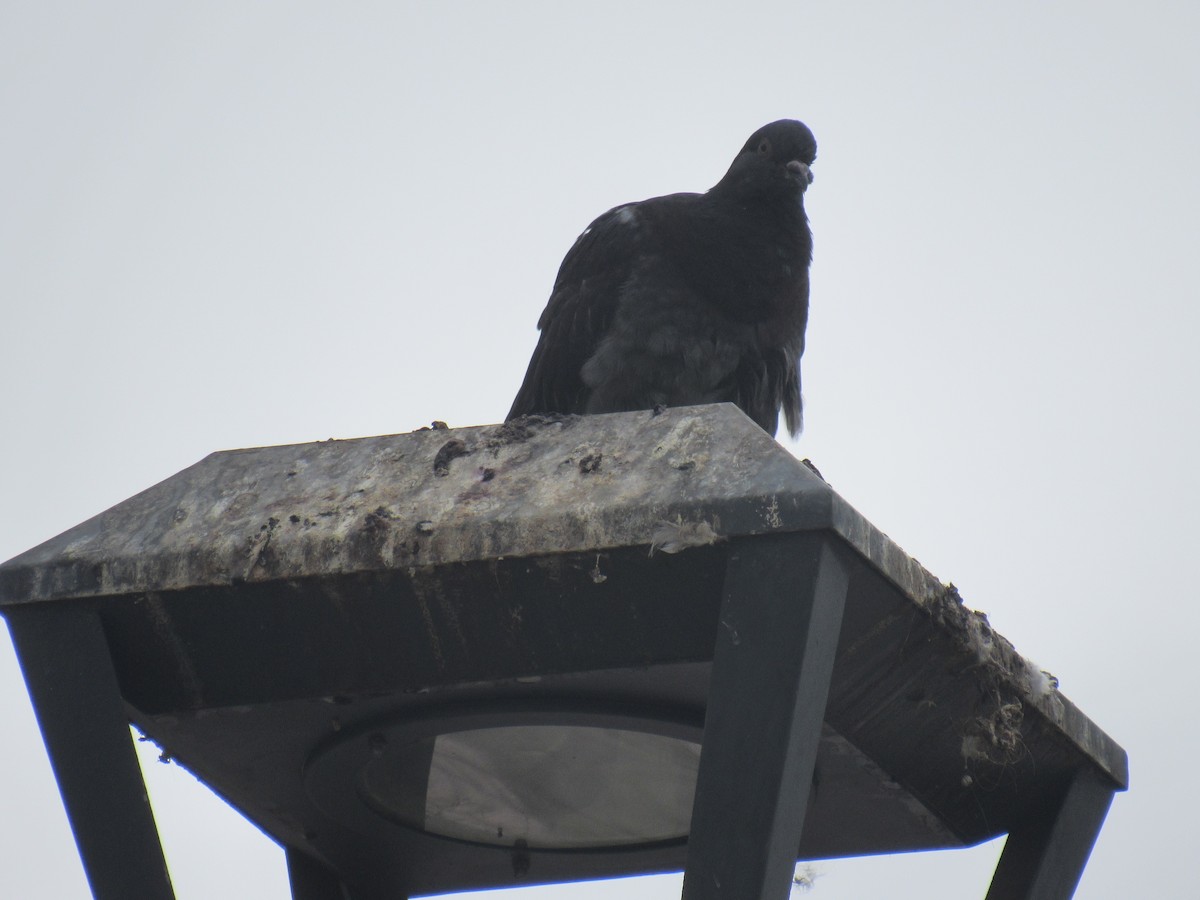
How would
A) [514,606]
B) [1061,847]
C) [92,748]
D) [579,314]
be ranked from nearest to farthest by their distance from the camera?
[514,606] → [92,748] → [1061,847] → [579,314]

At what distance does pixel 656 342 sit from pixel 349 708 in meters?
2.84

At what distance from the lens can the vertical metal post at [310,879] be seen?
3670 millimetres

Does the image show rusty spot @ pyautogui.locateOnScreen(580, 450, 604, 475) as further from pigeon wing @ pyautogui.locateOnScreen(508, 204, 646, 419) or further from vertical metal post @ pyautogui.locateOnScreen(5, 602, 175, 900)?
pigeon wing @ pyautogui.locateOnScreen(508, 204, 646, 419)

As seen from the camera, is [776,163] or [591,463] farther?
[776,163]

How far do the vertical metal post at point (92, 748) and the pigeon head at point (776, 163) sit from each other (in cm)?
396

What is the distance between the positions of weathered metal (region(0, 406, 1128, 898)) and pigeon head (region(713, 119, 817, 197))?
339 centimetres

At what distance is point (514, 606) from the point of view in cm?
261

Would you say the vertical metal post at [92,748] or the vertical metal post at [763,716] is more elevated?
the vertical metal post at [763,716]

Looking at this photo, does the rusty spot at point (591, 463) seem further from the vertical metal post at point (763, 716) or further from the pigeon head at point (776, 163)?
the pigeon head at point (776, 163)

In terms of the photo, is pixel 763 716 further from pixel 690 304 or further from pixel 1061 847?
pixel 690 304

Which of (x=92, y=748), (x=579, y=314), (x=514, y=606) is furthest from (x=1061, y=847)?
(x=579, y=314)

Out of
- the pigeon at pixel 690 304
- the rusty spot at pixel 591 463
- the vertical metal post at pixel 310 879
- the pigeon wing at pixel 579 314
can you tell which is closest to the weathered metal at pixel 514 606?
the rusty spot at pixel 591 463

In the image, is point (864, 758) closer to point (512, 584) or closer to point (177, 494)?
point (512, 584)

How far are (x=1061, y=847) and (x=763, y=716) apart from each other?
1092 mm
